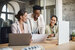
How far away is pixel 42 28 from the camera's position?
7.75 feet

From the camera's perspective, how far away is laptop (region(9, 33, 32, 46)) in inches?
57.5

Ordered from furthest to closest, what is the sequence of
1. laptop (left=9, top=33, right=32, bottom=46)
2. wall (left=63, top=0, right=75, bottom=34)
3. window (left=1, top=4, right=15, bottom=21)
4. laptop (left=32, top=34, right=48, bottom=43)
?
wall (left=63, top=0, right=75, bottom=34), window (left=1, top=4, right=15, bottom=21), laptop (left=32, top=34, right=48, bottom=43), laptop (left=9, top=33, right=32, bottom=46)

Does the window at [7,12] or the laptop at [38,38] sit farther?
the window at [7,12]

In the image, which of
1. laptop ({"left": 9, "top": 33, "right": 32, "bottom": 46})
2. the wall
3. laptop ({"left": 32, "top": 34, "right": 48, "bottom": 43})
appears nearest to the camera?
laptop ({"left": 9, "top": 33, "right": 32, "bottom": 46})

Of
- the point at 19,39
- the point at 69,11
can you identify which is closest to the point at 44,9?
the point at 69,11

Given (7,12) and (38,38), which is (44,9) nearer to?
(7,12)

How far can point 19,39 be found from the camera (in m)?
1.49

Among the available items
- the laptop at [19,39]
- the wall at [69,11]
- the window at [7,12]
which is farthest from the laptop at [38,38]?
the wall at [69,11]

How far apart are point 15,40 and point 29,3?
260cm

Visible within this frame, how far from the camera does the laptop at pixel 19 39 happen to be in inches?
57.5

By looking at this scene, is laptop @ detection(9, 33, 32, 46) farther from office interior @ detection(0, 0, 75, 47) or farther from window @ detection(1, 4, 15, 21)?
window @ detection(1, 4, 15, 21)

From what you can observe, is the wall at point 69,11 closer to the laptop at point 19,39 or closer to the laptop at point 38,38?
the laptop at point 38,38

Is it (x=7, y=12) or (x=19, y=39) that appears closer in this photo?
(x=19, y=39)

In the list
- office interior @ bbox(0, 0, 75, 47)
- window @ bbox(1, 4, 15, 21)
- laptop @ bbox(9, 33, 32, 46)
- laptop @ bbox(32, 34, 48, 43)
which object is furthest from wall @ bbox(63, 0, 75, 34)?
laptop @ bbox(9, 33, 32, 46)
